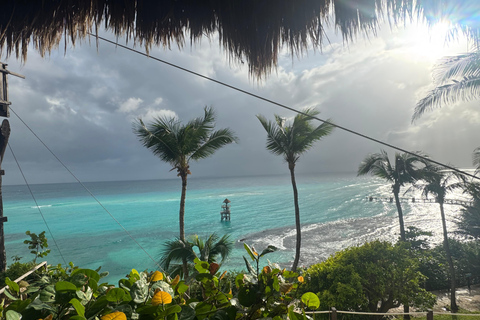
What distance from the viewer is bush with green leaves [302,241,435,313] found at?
205 inches

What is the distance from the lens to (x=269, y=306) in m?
0.59

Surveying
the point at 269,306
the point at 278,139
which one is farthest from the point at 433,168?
the point at 269,306

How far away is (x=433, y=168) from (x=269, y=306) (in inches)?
558

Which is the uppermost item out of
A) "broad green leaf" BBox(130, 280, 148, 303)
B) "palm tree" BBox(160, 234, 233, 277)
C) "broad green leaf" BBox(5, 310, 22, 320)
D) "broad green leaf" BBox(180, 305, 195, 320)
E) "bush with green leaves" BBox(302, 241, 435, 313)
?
"broad green leaf" BBox(5, 310, 22, 320)

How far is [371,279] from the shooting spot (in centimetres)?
568

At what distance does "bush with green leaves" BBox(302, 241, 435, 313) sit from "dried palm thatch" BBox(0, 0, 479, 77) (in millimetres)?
4918

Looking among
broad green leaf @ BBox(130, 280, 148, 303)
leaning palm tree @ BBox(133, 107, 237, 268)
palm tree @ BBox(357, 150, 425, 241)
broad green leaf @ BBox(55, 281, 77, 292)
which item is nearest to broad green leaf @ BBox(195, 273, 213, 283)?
broad green leaf @ BBox(130, 280, 148, 303)

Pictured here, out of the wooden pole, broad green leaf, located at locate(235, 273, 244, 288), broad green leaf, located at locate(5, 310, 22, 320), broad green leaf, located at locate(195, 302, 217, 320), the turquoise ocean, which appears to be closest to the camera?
broad green leaf, located at locate(5, 310, 22, 320)

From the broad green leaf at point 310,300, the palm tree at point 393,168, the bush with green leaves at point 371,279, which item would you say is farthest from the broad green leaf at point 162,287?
the palm tree at point 393,168

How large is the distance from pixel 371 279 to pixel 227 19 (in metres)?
5.97

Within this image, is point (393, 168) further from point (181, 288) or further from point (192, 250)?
point (181, 288)

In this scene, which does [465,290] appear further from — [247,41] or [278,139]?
[247,41]

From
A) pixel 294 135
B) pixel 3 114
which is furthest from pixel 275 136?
pixel 3 114

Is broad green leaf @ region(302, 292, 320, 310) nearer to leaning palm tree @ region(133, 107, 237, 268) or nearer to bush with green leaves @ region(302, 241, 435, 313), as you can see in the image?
bush with green leaves @ region(302, 241, 435, 313)
